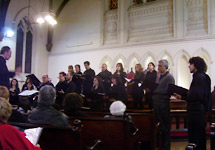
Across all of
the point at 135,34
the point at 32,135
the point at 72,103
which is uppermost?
the point at 135,34

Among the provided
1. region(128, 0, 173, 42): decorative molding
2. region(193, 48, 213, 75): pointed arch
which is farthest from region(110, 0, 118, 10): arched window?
region(193, 48, 213, 75): pointed arch

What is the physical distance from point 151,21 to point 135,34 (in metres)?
0.93

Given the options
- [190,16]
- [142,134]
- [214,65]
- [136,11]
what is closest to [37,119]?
[142,134]

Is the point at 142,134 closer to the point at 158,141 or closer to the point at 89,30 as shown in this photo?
the point at 158,141

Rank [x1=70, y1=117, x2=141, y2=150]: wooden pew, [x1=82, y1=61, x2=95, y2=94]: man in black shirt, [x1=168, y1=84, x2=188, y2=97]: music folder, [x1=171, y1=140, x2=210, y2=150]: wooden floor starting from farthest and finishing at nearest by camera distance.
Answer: [x1=82, y1=61, x2=95, y2=94]: man in black shirt → [x1=171, y1=140, x2=210, y2=150]: wooden floor → [x1=168, y1=84, x2=188, y2=97]: music folder → [x1=70, y1=117, x2=141, y2=150]: wooden pew

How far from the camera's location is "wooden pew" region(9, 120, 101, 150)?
2.19 meters

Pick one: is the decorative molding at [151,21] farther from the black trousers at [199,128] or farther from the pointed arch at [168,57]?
the black trousers at [199,128]

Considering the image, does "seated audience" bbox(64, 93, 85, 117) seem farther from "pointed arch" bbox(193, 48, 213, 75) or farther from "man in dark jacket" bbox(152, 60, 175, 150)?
"pointed arch" bbox(193, 48, 213, 75)

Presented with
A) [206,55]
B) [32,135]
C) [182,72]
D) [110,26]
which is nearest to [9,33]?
[110,26]

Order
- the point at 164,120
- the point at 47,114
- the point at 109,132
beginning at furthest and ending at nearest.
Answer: the point at 164,120, the point at 109,132, the point at 47,114

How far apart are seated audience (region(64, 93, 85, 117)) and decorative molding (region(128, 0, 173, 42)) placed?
7.33m

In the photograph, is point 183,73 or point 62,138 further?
point 183,73

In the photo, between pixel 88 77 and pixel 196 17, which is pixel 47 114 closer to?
pixel 88 77

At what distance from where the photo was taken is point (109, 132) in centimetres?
291
